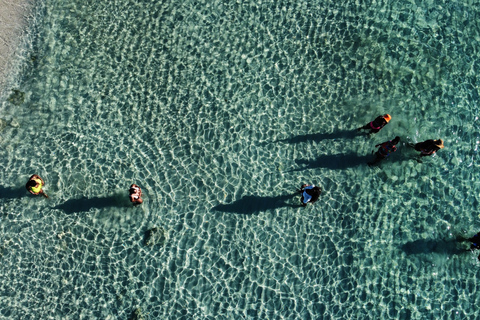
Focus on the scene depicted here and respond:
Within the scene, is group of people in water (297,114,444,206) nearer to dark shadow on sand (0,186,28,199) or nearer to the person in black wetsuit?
the person in black wetsuit

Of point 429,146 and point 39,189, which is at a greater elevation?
point 429,146

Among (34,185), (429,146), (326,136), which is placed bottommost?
(34,185)

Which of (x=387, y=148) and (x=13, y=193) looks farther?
(x=13, y=193)

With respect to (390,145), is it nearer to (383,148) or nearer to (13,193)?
(383,148)

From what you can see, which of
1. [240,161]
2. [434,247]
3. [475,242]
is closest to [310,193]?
[240,161]

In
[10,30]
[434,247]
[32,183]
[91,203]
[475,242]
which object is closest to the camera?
[475,242]

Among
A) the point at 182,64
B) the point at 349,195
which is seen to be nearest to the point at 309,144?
the point at 349,195

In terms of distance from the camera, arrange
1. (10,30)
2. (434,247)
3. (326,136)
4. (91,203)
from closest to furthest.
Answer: (434,247) < (91,203) < (326,136) < (10,30)

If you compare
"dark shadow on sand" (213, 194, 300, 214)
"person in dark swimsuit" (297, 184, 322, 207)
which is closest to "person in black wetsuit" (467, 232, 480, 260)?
"person in dark swimsuit" (297, 184, 322, 207)
